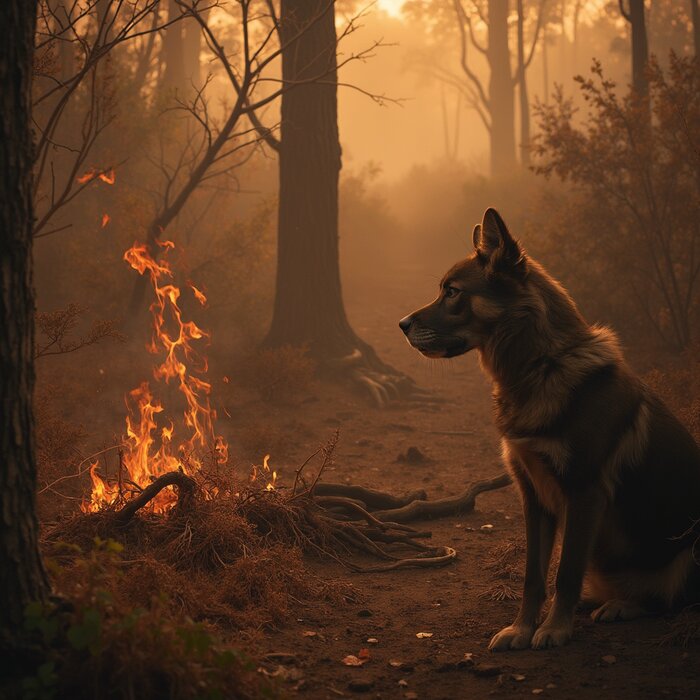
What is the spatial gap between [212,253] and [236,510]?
10336mm

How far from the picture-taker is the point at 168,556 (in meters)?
5.60

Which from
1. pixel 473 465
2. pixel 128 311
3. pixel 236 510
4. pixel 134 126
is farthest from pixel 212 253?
pixel 236 510

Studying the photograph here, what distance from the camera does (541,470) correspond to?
15.4ft

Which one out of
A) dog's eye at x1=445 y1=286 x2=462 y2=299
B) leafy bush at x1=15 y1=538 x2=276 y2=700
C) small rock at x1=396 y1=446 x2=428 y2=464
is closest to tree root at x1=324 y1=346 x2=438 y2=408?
small rock at x1=396 y1=446 x2=428 y2=464

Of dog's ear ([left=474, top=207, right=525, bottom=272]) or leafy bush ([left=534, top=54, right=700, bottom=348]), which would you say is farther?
leafy bush ([left=534, top=54, right=700, bottom=348])

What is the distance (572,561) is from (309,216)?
9.75 metres

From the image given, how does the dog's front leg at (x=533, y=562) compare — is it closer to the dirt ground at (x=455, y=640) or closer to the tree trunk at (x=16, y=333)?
the dirt ground at (x=455, y=640)

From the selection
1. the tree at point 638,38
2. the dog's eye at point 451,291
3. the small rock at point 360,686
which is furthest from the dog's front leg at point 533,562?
the tree at point 638,38

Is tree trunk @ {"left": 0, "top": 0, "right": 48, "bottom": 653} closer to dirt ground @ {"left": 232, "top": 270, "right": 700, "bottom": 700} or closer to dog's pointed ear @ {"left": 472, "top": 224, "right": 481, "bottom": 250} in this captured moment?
dirt ground @ {"left": 232, "top": 270, "right": 700, "bottom": 700}

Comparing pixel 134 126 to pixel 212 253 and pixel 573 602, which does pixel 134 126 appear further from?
pixel 573 602

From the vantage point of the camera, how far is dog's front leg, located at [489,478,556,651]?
15.8ft

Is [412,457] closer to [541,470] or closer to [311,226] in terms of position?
[311,226]

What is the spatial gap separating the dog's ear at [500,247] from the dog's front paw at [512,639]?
2.17m

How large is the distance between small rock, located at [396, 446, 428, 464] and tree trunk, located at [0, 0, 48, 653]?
22.8 ft
